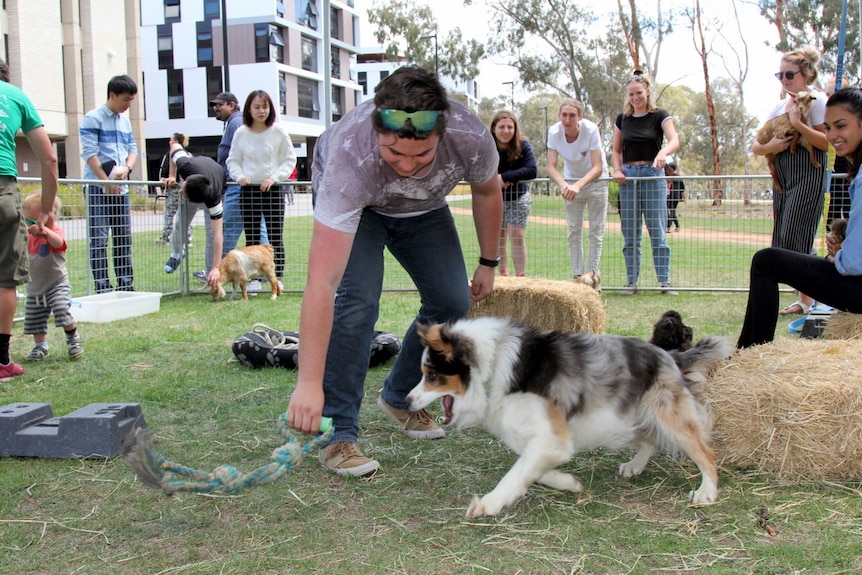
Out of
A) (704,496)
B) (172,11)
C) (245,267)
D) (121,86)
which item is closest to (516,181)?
(245,267)

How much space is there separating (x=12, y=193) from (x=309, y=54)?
55264 mm

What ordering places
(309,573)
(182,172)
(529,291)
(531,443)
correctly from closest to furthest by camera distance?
(309,573) → (531,443) → (529,291) → (182,172)

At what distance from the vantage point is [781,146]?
6180mm

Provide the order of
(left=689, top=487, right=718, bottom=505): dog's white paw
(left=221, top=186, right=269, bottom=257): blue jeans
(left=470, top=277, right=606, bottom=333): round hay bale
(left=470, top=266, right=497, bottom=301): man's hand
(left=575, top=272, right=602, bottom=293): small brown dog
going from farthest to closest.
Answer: (left=221, top=186, right=269, bottom=257): blue jeans → (left=575, top=272, right=602, bottom=293): small brown dog → (left=470, top=277, right=606, bottom=333): round hay bale → (left=470, top=266, right=497, bottom=301): man's hand → (left=689, top=487, right=718, bottom=505): dog's white paw

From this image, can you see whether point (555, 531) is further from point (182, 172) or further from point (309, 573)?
point (182, 172)

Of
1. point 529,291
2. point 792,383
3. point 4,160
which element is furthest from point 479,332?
point 4,160

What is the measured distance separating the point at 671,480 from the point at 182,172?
7060 millimetres

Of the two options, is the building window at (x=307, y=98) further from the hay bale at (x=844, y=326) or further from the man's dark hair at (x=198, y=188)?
the hay bale at (x=844, y=326)

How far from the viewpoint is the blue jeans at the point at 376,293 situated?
130 inches

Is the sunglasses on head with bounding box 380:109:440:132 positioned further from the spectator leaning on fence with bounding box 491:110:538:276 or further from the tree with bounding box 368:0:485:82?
the tree with bounding box 368:0:485:82

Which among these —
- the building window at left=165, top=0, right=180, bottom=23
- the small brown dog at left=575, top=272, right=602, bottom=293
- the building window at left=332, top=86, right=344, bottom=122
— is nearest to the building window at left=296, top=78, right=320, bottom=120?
the building window at left=332, top=86, right=344, bottom=122

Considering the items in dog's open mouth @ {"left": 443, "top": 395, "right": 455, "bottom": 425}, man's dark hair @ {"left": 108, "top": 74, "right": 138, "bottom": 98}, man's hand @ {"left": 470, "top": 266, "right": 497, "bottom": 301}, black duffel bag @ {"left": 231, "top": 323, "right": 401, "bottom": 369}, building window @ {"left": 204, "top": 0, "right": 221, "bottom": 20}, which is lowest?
black duffel bag @ {"left": 231, "top": 323, "right": 401, "bottom": 369}

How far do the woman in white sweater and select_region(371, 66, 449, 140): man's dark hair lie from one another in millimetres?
6427

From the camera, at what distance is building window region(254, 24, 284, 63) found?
51.9 metres
